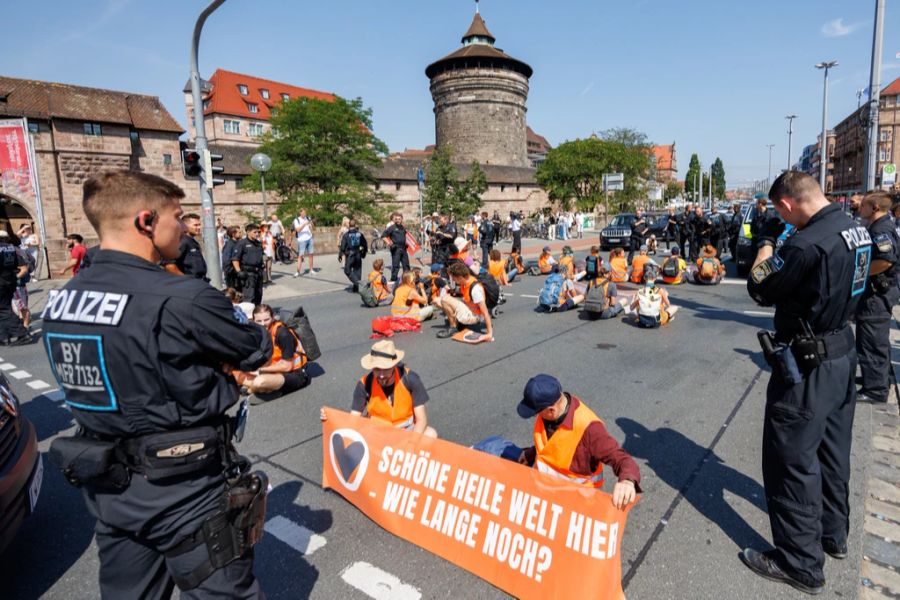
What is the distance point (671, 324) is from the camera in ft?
31.7

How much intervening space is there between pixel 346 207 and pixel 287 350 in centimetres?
2465

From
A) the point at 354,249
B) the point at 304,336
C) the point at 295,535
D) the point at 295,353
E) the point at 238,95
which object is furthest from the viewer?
the point at 238,95

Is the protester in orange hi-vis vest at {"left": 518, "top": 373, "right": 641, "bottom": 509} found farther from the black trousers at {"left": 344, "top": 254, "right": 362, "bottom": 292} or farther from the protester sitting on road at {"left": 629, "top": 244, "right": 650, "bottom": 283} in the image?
the protester sitting on road at {"left": 629, "top": 244, "right": 650, "bottom": 283}

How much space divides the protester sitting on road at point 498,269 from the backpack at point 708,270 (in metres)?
4.97

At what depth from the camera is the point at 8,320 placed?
9148 millimetres

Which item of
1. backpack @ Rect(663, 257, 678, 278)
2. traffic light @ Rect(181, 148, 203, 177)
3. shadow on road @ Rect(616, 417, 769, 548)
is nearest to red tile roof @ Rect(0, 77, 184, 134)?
traffic light @ Rect(181, 148, 203, 177)

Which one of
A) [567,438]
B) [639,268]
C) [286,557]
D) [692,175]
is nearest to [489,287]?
[639,268]

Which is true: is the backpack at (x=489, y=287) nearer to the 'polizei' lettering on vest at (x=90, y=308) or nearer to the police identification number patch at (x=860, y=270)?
the police identification number patch at (x=860, y=270)

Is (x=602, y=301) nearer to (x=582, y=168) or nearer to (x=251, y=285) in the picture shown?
(x=251, y=285)

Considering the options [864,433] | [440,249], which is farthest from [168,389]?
[440,249]

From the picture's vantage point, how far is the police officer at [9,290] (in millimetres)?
8648

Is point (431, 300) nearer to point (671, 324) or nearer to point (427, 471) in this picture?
point (671, 324)

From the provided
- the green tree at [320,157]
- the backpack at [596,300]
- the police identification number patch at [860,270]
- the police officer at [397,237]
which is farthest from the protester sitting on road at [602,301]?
the green tree at [320,157]

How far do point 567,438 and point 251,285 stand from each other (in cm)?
912
